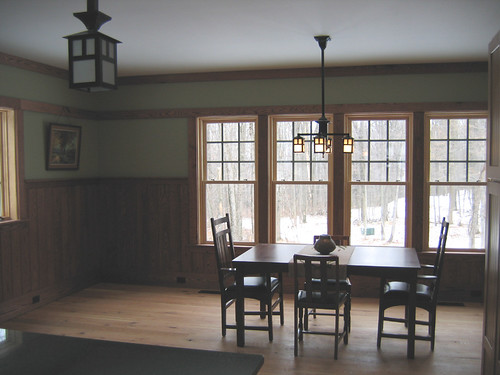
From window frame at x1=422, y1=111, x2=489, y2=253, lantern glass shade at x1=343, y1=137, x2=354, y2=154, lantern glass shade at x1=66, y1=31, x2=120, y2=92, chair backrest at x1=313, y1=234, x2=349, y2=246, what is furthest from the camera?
window frame at x1=422, y1=111, x2=489, y2=253

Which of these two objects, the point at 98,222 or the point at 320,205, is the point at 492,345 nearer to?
the point at 320,205

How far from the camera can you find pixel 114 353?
1.67 meters

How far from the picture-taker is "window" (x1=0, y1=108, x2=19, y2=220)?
4734 mm

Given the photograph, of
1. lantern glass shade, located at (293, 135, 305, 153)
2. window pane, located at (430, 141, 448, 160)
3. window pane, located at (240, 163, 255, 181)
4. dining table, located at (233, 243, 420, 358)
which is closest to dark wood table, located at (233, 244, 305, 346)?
dining table, located at (233, 243, 420, 358)

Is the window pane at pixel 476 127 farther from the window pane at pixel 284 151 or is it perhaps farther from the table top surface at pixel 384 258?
the window pane at pixel 284 151

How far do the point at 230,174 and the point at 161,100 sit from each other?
1.28 meters

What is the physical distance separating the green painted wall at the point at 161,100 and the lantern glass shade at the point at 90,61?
3.21 meters

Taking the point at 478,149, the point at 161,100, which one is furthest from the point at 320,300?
the point at 161,100

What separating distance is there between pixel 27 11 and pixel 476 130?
4.59 meters

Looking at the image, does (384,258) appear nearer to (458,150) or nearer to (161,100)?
(458,150)

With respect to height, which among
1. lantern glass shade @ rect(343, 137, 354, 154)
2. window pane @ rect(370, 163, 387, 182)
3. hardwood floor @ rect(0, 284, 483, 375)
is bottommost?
hardwood floor @ rect(0, 284, 483, 375)

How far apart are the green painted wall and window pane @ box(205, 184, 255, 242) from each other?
0.50 m

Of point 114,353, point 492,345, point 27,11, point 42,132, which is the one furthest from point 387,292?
point 42,132

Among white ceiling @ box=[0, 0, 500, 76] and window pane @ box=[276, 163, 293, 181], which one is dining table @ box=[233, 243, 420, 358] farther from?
white ceiling @ box=[0, 0, 500, 76]
